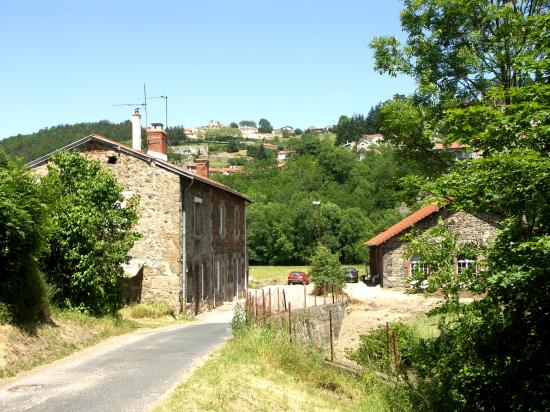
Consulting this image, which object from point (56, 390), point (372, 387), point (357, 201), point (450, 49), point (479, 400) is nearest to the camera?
point (479, 400)

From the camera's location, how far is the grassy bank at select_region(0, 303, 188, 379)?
36.9ft

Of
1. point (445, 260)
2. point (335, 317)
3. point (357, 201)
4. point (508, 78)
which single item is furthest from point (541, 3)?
point (357, 201)

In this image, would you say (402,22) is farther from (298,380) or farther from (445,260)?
(298,380)

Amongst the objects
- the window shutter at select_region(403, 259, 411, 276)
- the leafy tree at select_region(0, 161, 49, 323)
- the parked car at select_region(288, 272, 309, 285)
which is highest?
the leafy tree at select_region(0, 161, 49, 323)

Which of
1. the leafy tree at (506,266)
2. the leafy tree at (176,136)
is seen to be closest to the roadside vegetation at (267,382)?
the leafy tree at (506,266)

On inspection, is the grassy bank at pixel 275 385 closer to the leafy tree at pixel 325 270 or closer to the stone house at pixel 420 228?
the leafy tree at pixel 325 270

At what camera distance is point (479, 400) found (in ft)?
29.8

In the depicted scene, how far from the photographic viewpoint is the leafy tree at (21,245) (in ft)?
40.0

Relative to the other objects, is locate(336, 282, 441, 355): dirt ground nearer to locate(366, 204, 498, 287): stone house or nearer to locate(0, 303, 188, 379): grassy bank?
locate(366, 204, 498, 287): stone house

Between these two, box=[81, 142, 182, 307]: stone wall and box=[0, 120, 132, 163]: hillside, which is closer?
box=[81, 142, 182, 307]: stone wall

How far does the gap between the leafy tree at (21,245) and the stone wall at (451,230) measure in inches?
865

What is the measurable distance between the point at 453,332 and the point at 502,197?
9.77 ft

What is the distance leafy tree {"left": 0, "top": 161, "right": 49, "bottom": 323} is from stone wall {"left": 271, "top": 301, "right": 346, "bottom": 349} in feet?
19.5

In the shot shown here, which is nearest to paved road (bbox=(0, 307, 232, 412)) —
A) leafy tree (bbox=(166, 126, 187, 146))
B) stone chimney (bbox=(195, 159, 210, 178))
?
stone chimney (bbox=(195, 159, 210, 178))
